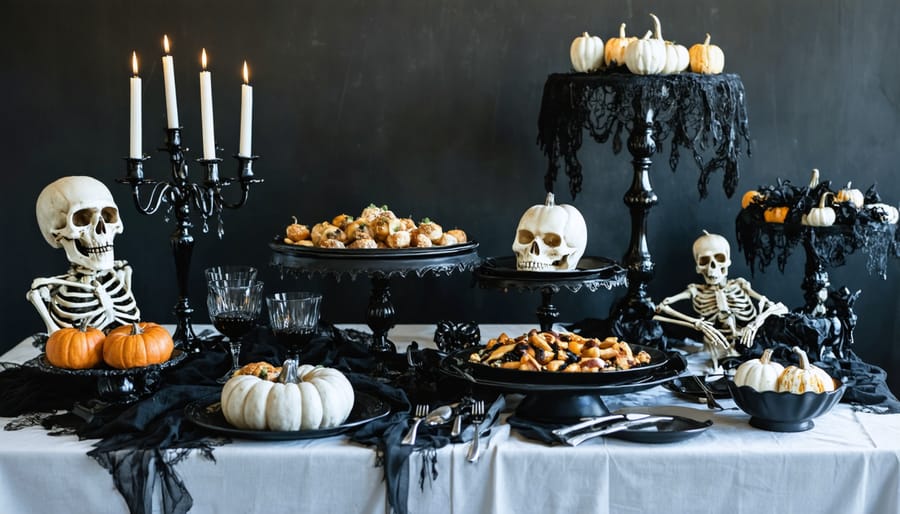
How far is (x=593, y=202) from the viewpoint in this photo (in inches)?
124

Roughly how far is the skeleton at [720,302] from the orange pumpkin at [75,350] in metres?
1.37

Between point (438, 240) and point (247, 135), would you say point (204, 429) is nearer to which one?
point (247, 135)

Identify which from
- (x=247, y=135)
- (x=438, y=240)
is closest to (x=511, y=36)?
(x=438, y=240)

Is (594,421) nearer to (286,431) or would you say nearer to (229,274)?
(286,431)

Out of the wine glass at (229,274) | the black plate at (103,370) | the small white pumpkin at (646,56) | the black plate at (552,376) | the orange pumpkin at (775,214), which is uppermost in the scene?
the small white pumpkin at (646,56)

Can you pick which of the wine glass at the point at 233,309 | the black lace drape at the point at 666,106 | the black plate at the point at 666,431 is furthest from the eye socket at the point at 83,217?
the black plate at the point at 666,431

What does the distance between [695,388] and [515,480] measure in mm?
550

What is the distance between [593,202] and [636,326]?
0.76m

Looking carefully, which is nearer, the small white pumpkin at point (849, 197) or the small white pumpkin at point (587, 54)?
the small white pumpkin at point (849, 197)

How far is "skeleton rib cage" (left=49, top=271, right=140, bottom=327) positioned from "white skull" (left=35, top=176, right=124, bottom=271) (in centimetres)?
6

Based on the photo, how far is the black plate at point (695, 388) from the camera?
6.47 ft

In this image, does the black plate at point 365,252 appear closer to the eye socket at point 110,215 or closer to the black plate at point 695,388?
the eye socket at point 110,215

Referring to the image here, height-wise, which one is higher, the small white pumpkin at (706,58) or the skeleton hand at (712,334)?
the small white pumpkin at (706,58)

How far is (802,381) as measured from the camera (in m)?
1.72
